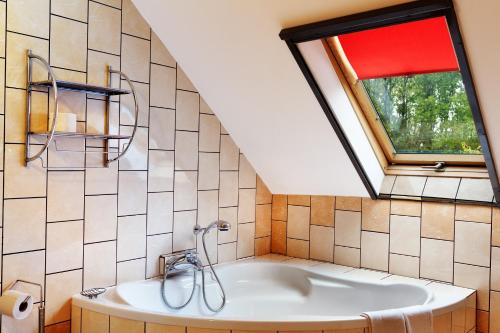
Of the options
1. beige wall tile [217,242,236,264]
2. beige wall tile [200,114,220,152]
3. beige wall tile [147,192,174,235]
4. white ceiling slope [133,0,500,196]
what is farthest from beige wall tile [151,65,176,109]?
beige wall tile [217,242,236,264]

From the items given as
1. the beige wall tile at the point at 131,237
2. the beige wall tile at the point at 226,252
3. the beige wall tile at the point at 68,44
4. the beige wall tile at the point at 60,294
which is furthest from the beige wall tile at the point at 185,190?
the beige wall tile at the point at 68,44

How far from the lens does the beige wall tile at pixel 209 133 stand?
120 inches

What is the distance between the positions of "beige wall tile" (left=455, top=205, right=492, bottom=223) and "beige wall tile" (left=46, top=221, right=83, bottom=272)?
2013 mm

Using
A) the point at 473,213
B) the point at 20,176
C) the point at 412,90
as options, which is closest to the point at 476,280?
the point at 473,213

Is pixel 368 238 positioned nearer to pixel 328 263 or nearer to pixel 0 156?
pixel 328 263

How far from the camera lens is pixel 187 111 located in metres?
2.95

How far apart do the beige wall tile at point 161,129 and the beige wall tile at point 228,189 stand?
48 centimetres

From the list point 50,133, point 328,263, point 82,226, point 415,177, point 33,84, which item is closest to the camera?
point 50,133

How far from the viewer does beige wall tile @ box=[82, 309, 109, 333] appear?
7.29 ft

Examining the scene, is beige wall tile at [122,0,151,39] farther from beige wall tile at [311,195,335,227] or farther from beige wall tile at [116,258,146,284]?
beige wall tile at [311,195,335,227]

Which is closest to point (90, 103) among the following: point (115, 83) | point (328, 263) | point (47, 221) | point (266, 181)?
point (115, 83)

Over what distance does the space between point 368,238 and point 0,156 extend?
2.12 meters

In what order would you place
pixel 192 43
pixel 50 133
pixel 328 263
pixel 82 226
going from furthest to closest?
pixel 328 263 < pixel 192 43 < pixel 82 226 < pixel 50 133

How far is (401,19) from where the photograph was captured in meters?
2.07
